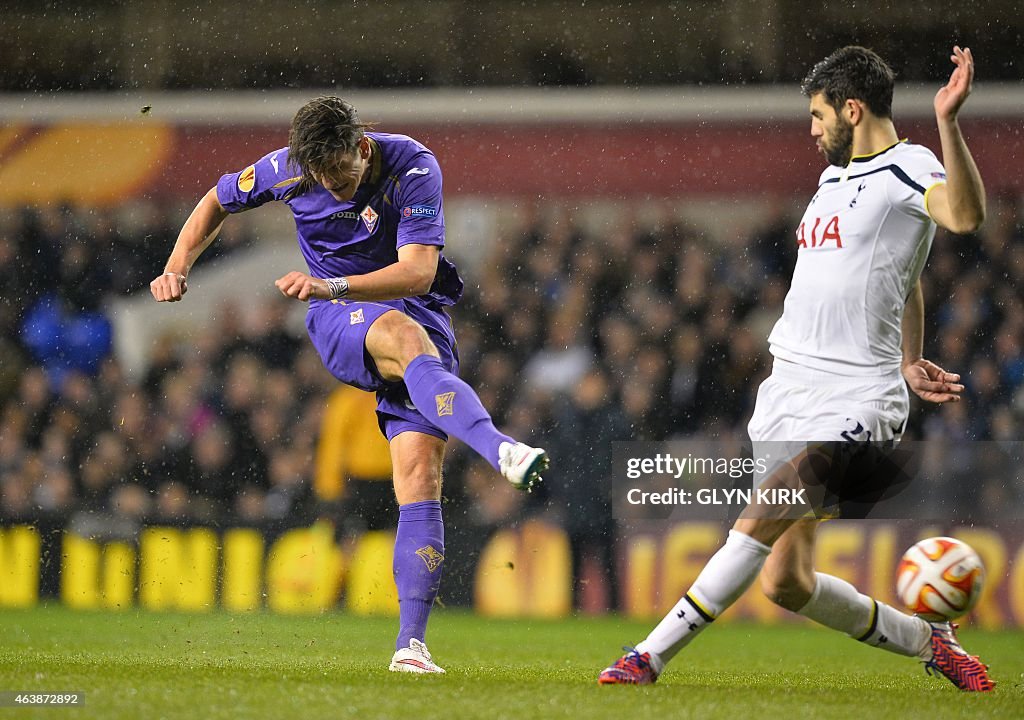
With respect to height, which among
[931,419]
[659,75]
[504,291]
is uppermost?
[659,75]

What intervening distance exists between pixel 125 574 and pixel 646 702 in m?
5.35

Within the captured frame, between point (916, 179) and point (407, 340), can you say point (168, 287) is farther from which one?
point (916, 179)

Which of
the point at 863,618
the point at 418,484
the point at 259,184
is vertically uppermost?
the point at 259,184

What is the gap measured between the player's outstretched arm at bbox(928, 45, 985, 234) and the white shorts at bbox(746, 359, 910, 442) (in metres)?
0.57

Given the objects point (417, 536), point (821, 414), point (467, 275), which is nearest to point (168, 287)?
point (417, 536)

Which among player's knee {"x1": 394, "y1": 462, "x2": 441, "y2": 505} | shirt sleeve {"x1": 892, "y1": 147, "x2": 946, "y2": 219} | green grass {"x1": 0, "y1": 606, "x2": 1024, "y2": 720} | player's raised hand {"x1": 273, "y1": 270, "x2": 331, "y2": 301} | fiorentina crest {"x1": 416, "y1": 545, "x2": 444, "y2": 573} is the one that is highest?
Result: shirt sleeve {"x1": 892, "y1": 147, "x2": 946, "y2": 219}

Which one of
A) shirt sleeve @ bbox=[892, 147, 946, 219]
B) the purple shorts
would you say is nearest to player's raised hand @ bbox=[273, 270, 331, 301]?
the purple shorts

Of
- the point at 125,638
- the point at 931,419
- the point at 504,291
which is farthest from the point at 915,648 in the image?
the point at 504,291

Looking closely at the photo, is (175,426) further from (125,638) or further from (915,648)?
(915,648)

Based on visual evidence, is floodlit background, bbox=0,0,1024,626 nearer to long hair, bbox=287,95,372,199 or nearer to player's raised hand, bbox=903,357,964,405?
player's raised hand, bbox=903,357,964,405

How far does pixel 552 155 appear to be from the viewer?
10289 mm

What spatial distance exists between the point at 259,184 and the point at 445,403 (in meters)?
1.08

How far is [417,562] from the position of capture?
425 centimetres

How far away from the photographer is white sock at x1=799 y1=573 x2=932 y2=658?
4051 millimetres
